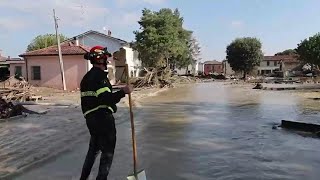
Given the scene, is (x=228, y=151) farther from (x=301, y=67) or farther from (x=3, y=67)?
(x=301, y=67)

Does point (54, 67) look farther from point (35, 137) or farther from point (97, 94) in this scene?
point (97, 94)

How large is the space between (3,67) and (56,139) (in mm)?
39073

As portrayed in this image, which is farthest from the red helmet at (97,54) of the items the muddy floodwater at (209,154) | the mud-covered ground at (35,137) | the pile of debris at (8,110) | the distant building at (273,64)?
the distant building at (273,64)

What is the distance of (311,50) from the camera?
80.5m

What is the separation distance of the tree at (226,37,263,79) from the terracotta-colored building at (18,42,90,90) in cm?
5068

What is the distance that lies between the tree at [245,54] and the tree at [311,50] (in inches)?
333

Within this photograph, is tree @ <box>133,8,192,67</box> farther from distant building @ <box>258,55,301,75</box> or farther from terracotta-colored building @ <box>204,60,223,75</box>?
terracotta-colored building @ <box>204,60,223,75</box>

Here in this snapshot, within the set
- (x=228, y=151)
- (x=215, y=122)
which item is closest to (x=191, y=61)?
(x=215, y=122)

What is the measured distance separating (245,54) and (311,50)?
11986 millimetres

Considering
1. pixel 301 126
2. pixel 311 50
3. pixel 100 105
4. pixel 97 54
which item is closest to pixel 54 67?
pixel 301 126

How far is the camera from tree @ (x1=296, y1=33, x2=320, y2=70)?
79.6m

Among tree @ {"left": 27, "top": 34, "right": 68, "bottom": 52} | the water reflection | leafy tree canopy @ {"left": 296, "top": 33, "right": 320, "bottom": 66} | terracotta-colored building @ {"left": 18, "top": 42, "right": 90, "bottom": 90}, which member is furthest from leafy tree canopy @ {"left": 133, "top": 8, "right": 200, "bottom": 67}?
the water reflection

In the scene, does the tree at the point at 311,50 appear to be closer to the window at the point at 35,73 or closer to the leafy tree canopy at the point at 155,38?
the leafy tree canopy at the point at 155,38

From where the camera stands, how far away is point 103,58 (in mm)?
5500
